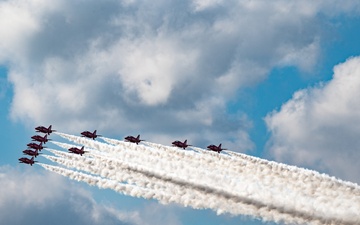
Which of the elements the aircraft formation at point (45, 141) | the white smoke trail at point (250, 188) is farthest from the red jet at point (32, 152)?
the white smoke trail at point (250, 188)

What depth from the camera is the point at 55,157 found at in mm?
169000

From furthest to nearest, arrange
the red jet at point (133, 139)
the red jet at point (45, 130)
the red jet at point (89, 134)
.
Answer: the red jet at point (45, 130), the red jet at point (89, 134), the red jet at point (133, 139)

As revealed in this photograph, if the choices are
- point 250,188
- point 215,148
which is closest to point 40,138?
point 215,148

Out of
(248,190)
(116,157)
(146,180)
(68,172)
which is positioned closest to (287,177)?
(248,190)

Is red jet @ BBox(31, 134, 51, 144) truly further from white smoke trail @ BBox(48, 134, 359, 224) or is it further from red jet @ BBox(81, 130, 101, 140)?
white smoke trail @ BBox(48, 134, 359, 224)

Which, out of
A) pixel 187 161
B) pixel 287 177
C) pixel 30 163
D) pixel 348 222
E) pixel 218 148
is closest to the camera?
pixel 348 222

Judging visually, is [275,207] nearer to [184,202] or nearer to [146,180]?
[184,202]

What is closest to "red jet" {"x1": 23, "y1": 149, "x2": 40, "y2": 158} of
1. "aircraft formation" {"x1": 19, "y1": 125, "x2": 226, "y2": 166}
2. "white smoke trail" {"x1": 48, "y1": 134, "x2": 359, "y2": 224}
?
"aircraft formation" {"x1": 19, "y1": 125, "x2": 226, "y2": 166}

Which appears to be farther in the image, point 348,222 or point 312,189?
point 312,189

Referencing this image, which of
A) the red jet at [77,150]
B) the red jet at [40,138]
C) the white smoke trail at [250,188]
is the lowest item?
the white smoke trail at [250,188]

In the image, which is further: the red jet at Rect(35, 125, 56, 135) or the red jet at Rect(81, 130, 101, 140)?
the red jet at Rect(35, 125, 56, 135)

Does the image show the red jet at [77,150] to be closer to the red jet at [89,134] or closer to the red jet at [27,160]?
the red jet at [89,134]

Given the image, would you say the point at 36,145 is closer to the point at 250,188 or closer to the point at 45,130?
the point at 45,130

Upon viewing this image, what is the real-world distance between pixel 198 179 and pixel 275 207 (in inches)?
715
